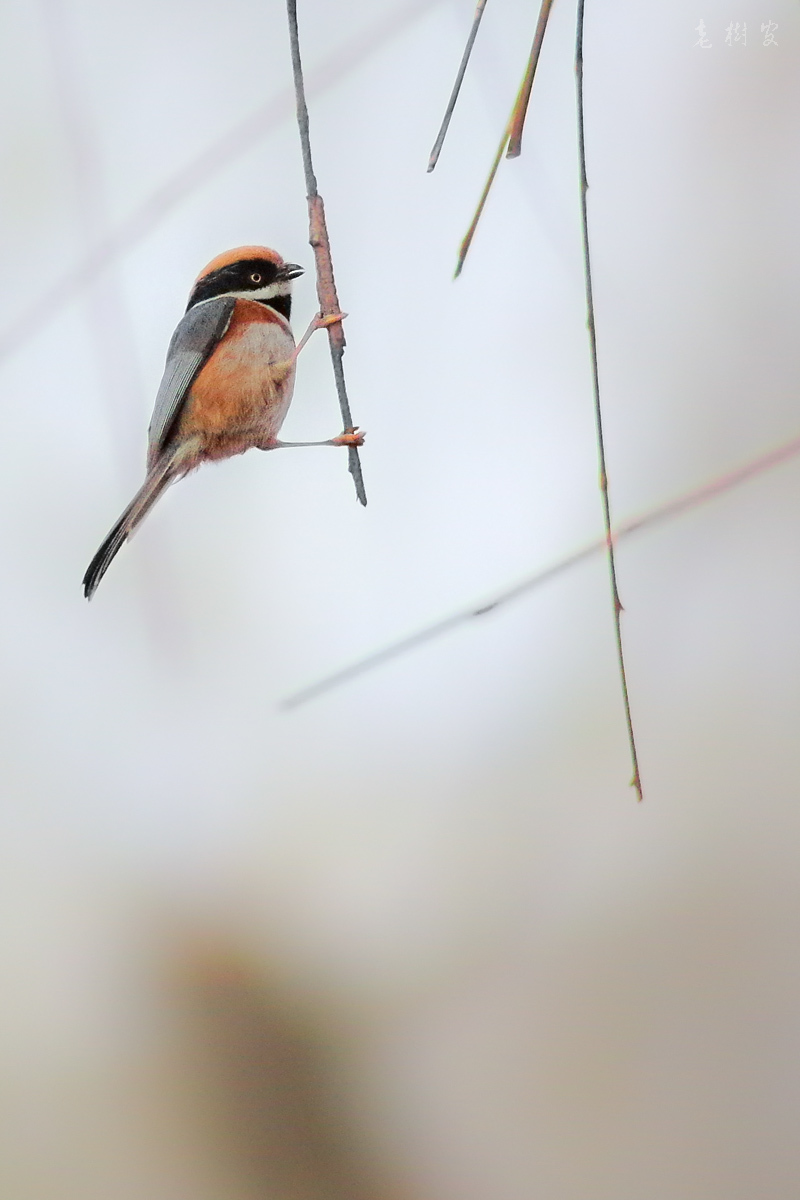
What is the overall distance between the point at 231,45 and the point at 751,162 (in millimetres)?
411

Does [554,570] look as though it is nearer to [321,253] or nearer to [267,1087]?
[321,253]

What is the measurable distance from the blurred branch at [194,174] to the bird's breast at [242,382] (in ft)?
0.54

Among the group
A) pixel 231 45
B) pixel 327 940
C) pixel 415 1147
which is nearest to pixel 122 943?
pixel 327 940

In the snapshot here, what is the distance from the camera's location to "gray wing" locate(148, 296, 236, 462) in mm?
675

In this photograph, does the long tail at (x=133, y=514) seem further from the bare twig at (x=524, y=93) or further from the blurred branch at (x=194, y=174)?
the bare twig at (x=524, y=93)

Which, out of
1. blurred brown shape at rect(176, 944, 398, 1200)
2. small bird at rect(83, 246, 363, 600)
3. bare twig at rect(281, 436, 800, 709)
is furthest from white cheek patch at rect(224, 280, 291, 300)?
blurred brown shape at rect(176, 944, 398, 1200)

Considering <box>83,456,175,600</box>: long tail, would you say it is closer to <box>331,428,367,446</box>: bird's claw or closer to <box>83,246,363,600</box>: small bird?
<box>83,246,363,600</box>: small bird

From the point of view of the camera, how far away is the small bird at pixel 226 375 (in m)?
0.66

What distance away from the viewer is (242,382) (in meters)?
0.66

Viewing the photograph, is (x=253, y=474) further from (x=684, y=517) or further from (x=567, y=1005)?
(x=567, y=1005)

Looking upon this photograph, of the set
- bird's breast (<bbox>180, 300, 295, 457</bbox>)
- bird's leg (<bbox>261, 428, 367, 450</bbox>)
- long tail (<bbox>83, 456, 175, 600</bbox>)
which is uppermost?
bird's breast (<bbox>180, 300, 295, 457</bbox>)

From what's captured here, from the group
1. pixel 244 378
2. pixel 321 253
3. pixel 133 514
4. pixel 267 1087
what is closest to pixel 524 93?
pixel 321 253

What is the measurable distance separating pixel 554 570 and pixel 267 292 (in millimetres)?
280

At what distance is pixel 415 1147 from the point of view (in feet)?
2.49
